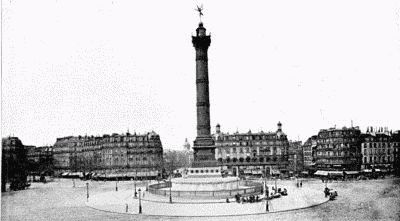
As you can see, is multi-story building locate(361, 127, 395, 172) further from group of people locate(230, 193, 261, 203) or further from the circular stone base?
group of people locate(230, 193, 261, 203)

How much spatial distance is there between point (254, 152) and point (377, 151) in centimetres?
2165

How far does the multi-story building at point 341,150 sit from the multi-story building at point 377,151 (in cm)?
103

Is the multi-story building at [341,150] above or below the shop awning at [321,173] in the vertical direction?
above

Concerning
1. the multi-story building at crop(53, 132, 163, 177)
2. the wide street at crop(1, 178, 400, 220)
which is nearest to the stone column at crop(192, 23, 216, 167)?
the wide street at crop(1, 178, 400, 220)

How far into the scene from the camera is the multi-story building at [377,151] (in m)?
72.9

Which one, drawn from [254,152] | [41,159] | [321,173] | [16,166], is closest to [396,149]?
[321,173]

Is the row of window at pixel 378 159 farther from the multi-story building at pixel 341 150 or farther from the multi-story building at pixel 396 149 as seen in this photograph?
the multi-story building at pixel 341 150

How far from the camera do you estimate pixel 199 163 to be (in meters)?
47.0

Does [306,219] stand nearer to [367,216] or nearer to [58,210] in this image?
[367,216]

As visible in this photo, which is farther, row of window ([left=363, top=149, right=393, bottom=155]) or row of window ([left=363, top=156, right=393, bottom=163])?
row of window ([left=363, top=149, right=393, bottom=155])

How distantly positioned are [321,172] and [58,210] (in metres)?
48.5

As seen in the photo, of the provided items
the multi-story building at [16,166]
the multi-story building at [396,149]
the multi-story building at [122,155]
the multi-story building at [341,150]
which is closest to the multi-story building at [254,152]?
the multi-story building at [341,150]

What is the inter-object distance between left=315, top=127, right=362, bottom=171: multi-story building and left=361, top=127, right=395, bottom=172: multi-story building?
1031mm

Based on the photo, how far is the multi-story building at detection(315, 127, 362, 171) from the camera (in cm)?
7225
